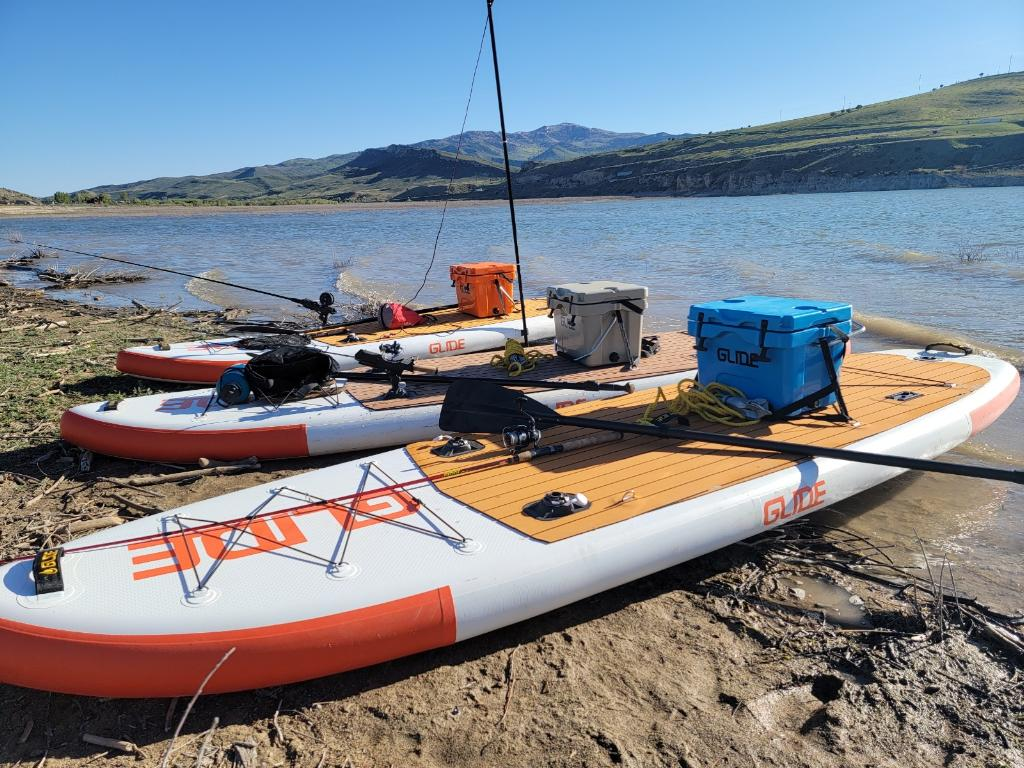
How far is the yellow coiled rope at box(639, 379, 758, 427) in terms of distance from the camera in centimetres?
540

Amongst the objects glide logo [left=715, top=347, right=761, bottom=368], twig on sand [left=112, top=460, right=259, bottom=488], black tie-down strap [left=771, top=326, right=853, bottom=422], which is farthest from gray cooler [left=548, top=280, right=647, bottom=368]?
twig on sand [left=112, top=460, right=259, bottom=488]

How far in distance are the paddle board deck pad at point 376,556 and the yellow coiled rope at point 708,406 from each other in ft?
0.33

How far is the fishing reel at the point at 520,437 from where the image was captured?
4965mm

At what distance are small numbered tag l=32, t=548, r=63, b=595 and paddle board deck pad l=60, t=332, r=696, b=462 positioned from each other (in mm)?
2810

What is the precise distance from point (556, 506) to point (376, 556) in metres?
1.08

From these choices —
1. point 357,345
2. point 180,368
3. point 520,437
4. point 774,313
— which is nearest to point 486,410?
point 520,437

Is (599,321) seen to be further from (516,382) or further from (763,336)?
(763,336)

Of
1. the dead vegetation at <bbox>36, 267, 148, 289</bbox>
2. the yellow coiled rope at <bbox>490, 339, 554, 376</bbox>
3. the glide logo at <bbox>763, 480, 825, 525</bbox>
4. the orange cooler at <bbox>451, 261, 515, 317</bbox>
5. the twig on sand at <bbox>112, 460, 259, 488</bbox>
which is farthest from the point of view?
the dead vegetation at <bbox>36, 267, 148, 289</bbox>

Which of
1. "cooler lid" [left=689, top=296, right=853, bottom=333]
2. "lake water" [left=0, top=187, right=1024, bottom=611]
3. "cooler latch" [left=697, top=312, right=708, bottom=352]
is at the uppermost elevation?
"cooler lid" [left=689, top=296, right=853, bottom=333]

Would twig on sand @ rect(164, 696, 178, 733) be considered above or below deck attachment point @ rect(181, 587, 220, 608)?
below

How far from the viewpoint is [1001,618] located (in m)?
3.91

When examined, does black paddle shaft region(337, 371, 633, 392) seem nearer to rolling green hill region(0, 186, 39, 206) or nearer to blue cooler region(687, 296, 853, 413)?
blue cooler region(687, 296, 853, 413)

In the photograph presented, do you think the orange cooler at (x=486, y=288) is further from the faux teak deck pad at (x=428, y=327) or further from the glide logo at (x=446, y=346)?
the glide logo at (x=446, y=346)

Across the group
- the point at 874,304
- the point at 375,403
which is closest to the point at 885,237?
the point at 874,304
